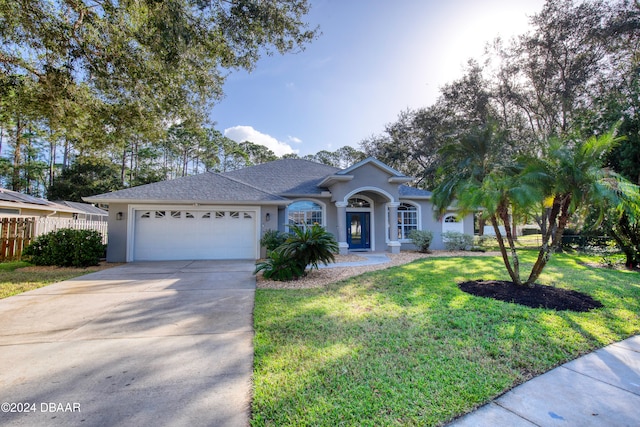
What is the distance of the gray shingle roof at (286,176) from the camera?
1518 cm

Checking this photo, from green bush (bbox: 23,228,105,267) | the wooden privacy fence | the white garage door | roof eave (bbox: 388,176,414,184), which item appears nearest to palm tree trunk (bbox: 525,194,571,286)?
roof eave (bbox: 388,176,414,184)

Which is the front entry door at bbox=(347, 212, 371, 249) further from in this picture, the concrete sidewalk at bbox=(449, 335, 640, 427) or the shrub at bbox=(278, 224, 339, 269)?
the concrete sidewalk at bbox=(449, 335, 640, 427)

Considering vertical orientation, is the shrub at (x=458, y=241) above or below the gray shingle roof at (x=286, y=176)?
below

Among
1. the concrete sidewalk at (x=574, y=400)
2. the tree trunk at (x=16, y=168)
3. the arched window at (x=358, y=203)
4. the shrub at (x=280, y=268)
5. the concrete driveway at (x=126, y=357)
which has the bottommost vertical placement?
the concrete sidewalk at (x=574, y=400)

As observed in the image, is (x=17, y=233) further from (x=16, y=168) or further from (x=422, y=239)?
(x=16, y=168)

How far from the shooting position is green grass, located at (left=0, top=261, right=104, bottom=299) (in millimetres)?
7244

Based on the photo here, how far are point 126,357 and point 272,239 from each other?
838 cm

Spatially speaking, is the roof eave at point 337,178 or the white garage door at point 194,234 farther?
the roof eave at point 337,178

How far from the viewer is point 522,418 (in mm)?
2590

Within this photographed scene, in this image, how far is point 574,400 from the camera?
2.86 m

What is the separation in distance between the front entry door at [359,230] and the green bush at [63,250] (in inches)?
437

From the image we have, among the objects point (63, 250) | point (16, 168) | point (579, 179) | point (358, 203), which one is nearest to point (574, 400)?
point (579, 179)

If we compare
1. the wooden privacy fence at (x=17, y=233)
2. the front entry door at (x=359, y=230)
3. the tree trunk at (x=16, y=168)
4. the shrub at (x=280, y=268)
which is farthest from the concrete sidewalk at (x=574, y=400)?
the tree trunk at (x=16, y=168)

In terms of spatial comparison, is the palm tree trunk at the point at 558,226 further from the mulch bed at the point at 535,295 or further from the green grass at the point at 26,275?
the green grass at the point at 26,275
